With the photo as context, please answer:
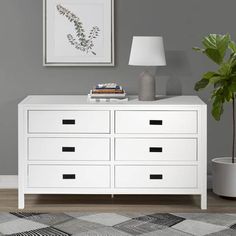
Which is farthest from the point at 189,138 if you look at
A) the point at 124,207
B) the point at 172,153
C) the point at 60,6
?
the point at 60,6

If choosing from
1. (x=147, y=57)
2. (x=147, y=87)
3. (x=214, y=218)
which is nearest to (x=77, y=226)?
(x=214, y=218)

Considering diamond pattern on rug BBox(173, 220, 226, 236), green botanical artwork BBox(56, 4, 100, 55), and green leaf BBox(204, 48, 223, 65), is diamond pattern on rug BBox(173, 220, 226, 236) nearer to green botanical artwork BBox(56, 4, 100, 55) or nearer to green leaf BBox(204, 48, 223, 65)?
green leaf BBox(204, 48, 223, 65)

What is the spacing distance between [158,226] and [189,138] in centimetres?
A: 70

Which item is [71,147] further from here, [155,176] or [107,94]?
[155,176]

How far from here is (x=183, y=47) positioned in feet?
16.8

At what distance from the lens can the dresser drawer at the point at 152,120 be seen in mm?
4582

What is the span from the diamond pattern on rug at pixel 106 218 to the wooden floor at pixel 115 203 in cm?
16

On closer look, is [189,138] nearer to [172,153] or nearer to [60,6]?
[172,153]

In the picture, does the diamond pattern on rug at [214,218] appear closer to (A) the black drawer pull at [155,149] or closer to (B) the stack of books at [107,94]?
(A) the black drawer pull at [155,149]

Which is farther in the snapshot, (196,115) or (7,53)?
(7,53)

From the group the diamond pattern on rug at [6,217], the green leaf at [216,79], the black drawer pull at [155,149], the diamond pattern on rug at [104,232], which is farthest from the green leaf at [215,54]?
the diamond pattern on rug at [6,217]

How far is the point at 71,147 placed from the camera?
4.62 metres

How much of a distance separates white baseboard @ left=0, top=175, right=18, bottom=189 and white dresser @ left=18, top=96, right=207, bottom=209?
614 mm

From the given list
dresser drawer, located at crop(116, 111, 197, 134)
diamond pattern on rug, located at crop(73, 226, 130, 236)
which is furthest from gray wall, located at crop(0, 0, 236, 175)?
diamond pattern on rug, located at crop(73, 226, 130, 236)
